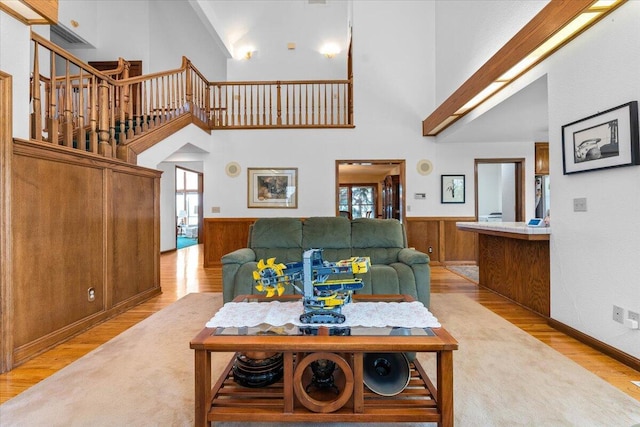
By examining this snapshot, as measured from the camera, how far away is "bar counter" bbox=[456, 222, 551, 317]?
9.76 feet

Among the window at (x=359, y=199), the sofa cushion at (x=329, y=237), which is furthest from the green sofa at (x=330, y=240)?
the window at (x=359, y=199)

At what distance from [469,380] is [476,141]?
494 centimetres

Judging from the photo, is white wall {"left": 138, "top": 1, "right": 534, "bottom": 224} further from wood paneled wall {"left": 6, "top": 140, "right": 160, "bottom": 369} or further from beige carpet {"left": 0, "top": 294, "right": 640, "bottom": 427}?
beige carpet {"left": 0, "top": 294, "right": 640, "bottom": 427}

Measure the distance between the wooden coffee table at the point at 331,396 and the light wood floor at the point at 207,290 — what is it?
1358 mm

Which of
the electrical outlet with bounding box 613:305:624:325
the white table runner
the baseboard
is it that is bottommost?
the baseboard

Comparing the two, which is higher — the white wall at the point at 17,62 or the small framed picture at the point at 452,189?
the white wall at the point at 17,62

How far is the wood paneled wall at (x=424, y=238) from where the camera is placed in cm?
587

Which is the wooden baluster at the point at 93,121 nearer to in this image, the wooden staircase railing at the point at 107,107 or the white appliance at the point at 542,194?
the wooden staircase railing at the point at 107,107

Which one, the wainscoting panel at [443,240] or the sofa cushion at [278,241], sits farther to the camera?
the wainscoting panel at [443,240]

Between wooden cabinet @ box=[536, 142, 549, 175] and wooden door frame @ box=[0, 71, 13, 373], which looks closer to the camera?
wooden door frame @ box=[0, 71, 13, 373]

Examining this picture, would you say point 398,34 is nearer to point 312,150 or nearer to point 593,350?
point 312,150

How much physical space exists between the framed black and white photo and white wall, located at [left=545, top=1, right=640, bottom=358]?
0.20 feet

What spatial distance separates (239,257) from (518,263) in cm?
301

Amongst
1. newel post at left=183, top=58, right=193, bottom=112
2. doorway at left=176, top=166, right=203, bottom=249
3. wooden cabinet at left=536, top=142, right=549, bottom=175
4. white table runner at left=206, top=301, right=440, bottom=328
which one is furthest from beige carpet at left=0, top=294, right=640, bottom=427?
doorway at left=176, top=166, right=203, bottom=249
